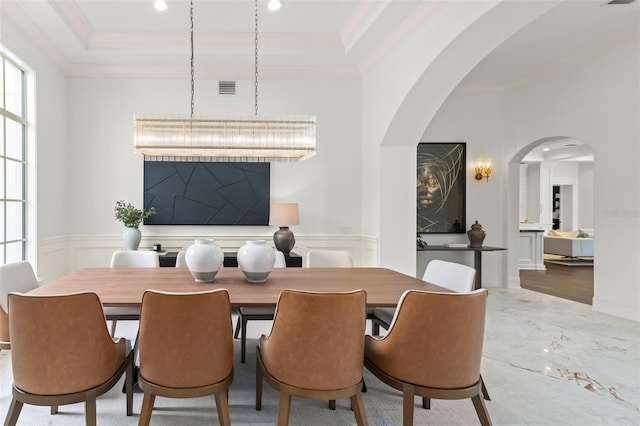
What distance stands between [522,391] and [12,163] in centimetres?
502

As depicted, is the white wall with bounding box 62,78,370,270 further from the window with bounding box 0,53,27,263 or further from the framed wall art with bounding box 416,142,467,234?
the framed wall art with bounding box 416,142,467,234

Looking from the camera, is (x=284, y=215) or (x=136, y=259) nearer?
(x=136, y=259)

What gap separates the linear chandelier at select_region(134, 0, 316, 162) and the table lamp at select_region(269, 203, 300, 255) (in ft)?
4.63

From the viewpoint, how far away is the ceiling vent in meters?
4.84

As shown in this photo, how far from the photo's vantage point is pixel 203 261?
93.3 inches

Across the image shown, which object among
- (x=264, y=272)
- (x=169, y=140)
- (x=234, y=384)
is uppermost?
(x=169, y=140)

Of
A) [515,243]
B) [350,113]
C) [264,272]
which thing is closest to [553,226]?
[515,243]

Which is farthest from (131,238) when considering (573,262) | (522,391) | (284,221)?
(573,262)

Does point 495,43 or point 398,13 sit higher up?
point 398,13

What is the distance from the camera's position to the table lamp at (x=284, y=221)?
4375mm

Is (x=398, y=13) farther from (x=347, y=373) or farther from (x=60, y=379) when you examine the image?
(x=60, y=379)

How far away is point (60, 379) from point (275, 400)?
1.16 m

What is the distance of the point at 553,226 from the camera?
11930 millimetres

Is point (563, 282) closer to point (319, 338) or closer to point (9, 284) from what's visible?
Result: point (319, 338)
